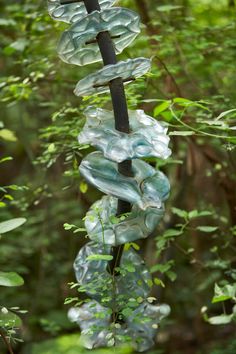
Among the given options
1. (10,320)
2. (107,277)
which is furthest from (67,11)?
(10,320)

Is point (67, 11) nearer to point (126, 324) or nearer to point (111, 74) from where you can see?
point (111, 74)

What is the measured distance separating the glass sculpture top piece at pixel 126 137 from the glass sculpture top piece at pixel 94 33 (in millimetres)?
107

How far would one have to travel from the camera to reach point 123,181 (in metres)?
1.00

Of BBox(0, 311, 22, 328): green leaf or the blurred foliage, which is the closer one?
BBox(0, 311, 22, 328): green leaf

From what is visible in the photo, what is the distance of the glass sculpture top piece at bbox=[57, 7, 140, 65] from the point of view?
943 mm

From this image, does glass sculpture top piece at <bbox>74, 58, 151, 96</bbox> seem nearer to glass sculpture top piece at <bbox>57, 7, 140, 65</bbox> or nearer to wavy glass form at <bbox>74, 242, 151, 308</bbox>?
glass sculpture top piece at <bbox>57, 7, 140, 65</bbox>

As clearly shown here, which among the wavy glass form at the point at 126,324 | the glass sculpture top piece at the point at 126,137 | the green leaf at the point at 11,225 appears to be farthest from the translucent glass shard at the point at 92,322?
the glass sculpture top piece at the point at 126,137

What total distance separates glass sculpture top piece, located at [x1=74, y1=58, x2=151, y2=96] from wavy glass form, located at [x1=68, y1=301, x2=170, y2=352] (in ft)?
1.47

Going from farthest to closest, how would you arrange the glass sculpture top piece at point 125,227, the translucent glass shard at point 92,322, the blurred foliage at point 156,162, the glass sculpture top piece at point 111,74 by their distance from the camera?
the blurred foliage at point 156,162 < the translucent glass shard at point 92,322 < the glass sculpture top piece at point 125,227 < the glass sculpture top piece at point 111,74

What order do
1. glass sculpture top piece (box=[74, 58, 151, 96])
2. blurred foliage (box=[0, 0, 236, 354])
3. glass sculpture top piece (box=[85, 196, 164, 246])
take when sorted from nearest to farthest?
1. glass sculpture top piece (box=[74, 58, 151, 96])
2. glass sculpture top piece (box=[85, 196, 164, 246])
3. blurred foliage (box=[0, 0, 236, 354])

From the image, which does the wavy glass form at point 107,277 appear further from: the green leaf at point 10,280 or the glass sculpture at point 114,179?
the green leaf at point 10,280

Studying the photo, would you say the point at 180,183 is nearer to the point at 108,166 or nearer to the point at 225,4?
the point at 225,4

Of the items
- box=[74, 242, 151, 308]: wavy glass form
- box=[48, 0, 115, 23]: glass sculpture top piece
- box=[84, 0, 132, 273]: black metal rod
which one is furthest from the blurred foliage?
box=[48, 0, 115, 23]: glass sculpture top piece

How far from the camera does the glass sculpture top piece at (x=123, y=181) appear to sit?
98 centimetres
